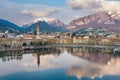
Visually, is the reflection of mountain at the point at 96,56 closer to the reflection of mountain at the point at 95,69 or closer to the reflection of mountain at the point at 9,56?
the reflection of mountain at the point at 95,69

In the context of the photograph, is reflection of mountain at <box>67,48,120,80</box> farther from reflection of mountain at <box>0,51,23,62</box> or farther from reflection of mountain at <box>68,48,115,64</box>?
reflection of mountain at <box>0,51,23,62</box>

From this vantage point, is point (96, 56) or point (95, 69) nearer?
point (95, 69)

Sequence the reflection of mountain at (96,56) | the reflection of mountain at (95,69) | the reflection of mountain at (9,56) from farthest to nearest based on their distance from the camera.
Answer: the reflection of mountain at (96,56), the reflection of mountain at (9,56), the reflection of mountain at (95,69)

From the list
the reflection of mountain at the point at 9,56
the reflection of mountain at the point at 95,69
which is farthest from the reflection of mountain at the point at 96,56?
the reflection of mountain at the point at 9,56

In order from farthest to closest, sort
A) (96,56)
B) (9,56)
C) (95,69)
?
1. (96,56)
2. (9,56)
3. (95,69)

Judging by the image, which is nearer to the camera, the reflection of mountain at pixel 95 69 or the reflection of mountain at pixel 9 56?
the reflection of mountain at pixel 95 69

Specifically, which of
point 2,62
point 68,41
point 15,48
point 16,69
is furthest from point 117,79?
point 68,41

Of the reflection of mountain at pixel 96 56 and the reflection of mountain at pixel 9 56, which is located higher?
the reflection of mountain at pixel 9 56

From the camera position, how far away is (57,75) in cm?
5434

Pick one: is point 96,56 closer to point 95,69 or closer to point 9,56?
point 9,56

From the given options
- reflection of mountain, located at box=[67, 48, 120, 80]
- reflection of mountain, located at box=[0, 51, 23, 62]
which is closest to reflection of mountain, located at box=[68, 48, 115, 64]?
reflection of mountain, located at box=[67, 48, 120, 80]

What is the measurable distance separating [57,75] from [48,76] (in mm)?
1925

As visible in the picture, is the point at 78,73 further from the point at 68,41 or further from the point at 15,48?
the point at 68,41

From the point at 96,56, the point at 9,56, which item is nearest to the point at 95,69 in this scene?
the point at 96,56
